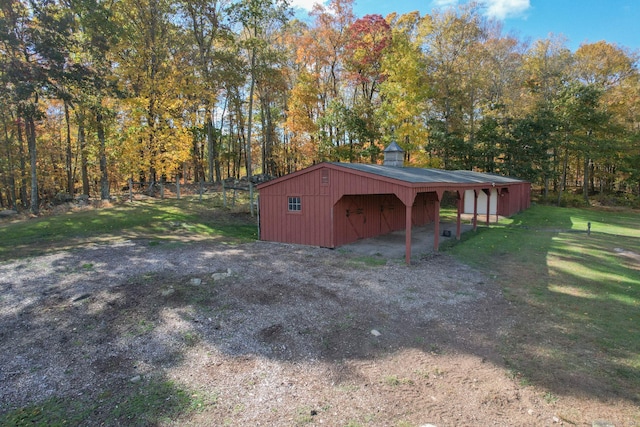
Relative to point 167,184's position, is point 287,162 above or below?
above

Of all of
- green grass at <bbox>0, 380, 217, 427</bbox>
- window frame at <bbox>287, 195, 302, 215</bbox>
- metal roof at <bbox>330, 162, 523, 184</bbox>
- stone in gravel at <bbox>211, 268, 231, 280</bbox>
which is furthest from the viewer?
window frame at <bbox>287, 195, 302, 215</bbox>

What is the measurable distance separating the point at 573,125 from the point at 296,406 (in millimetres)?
33655

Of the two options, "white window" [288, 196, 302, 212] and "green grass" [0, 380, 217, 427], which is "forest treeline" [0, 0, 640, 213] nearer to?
"white window" [288, 196, 302, 212]

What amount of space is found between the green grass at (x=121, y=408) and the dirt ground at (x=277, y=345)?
4cm

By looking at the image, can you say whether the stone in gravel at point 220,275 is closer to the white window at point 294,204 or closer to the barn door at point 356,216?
the white window at point 294,204

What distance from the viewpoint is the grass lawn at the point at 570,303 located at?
180 inches

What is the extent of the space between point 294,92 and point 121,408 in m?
23.3

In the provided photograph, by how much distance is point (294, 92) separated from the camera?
24.5m

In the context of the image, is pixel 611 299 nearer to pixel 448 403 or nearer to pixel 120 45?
pixel 448 403

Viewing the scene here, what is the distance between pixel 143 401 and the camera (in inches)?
156

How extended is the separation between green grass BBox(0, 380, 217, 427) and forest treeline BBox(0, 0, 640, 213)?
1331cm

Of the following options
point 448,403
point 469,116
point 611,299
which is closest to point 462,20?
point 469,116

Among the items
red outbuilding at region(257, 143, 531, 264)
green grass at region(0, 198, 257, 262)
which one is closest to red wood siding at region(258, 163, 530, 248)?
red outbuilding at region(257, 143, 531, 264)

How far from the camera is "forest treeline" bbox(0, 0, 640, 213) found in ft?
52.4
